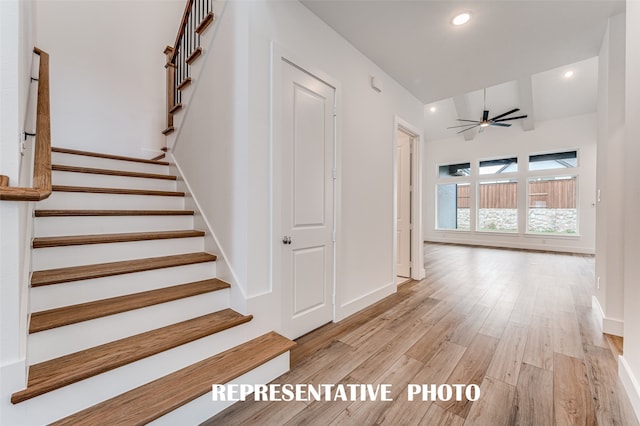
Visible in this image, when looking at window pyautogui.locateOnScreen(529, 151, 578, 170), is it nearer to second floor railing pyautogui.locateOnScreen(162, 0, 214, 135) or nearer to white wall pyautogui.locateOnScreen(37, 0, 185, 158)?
second floor railing pyautogui.locateOnScreen(162, 0, 214, 135)

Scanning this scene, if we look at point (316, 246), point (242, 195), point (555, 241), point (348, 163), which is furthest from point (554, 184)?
point (242, 195)

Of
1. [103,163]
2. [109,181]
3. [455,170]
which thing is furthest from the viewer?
[455,170]

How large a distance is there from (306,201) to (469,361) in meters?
1.77

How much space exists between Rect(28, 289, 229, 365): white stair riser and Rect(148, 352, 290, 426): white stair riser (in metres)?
0.52

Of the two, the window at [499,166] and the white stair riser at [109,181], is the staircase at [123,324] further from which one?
the window at [499,166]

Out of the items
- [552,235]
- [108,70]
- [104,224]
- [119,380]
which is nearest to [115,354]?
[119,380]

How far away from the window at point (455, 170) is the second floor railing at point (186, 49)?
8.13 meters

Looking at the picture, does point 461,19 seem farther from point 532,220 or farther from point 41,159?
point 532,220

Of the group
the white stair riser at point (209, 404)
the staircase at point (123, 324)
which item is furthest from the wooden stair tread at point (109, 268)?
the white stair riser at point (209, 404)

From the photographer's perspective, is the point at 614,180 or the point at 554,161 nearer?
the point at 614,180

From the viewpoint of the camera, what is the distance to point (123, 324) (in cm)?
150

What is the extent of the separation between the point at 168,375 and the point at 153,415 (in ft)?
0.93

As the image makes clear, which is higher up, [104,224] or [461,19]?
[461,19]

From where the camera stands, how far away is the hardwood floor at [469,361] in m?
1.46
